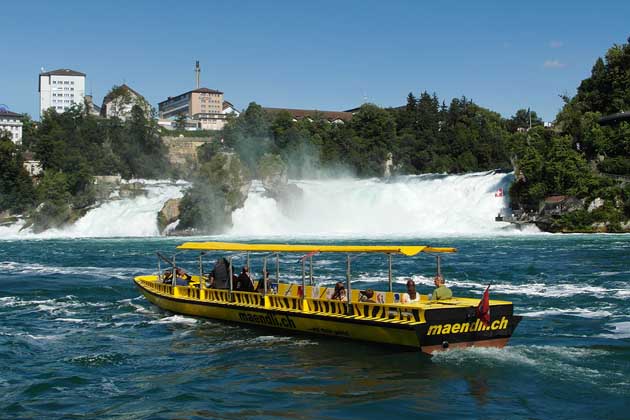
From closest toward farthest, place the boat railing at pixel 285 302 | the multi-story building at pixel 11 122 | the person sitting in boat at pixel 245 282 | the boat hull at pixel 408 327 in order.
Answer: the boat hull at pixel 408 327, the boat railing at pixel 285 302, the person sitting in boat at pixel 245 282, the multi-story building at pixel 11 122

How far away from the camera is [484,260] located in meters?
46.6

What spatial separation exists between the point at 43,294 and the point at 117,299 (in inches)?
154

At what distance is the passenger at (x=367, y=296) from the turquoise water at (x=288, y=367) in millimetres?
1495

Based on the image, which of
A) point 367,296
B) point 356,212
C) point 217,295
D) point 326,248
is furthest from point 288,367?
point 356,212

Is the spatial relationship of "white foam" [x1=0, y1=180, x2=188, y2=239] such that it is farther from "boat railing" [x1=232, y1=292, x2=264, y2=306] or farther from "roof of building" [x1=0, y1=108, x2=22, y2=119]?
"roof of building" [x1=0, y1=108, x2=22, y2=119]

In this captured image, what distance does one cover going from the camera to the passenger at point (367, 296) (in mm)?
21719

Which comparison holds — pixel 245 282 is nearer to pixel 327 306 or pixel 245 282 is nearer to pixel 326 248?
pixel 326 248

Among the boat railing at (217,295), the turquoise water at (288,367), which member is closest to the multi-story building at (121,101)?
the turquoise water at (288,367)

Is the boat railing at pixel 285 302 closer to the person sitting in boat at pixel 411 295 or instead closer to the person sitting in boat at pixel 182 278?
the person sitting in boat at pixel 411 295

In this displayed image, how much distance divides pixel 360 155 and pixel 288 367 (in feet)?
382

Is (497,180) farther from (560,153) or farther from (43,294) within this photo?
(43,294)

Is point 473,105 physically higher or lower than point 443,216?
→ higher

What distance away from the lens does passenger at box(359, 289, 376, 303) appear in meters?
21.7

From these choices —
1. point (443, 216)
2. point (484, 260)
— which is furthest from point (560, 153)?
point (484, 260)
